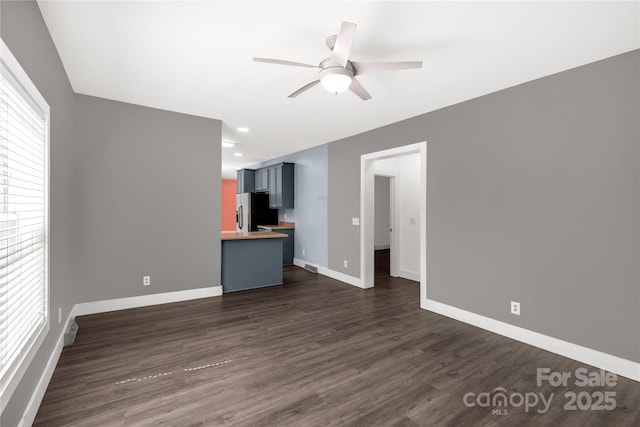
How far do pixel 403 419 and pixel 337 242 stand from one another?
3.72 meters

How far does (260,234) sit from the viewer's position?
4875mm

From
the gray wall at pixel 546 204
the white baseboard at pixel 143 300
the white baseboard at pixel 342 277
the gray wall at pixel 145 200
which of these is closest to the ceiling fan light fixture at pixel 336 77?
the gray wall at pixel 546 204

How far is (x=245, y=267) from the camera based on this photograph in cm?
467

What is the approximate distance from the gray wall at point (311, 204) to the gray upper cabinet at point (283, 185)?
15 cm

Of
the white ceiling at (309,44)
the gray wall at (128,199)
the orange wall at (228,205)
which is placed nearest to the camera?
the white ceiling at (309,44)

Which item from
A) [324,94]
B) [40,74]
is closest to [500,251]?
[324,94]

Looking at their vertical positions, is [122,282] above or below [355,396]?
above

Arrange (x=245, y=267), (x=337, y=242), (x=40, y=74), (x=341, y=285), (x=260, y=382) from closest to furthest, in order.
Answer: (x=40, y=74) < (x=260, y=382) < (x=245, y=267) < (x=341, y=285) < (x=337, y=242)

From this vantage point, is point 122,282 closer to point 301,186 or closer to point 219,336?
point 219,336

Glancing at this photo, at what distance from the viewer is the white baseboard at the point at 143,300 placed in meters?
3.47

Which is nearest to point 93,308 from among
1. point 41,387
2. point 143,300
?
point 143,300

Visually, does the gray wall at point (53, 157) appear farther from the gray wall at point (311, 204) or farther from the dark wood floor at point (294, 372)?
the gray wall at point (311, 204)

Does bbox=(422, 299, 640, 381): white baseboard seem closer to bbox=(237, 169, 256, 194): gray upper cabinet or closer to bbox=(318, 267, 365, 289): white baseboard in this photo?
bbox=(318, 267, 365, 289): white baseboard

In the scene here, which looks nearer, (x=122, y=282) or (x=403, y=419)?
(x=403, y=419)
